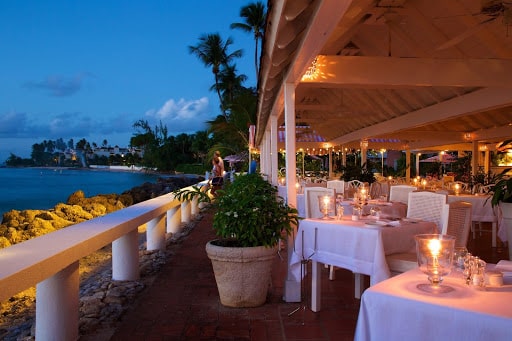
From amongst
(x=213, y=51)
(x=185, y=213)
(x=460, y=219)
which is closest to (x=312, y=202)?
(x=460, y=219)

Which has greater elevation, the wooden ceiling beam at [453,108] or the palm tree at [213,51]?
the palm tree at [213,51]

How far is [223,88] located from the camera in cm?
3541

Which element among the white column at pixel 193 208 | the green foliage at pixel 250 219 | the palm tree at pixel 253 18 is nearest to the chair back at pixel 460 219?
the green foliage at pixel 250 219

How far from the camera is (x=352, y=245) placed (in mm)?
4016

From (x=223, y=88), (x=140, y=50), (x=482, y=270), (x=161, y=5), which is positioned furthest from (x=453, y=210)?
(x=140, y=50)

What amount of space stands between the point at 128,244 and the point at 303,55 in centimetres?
263

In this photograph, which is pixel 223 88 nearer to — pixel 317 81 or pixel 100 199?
pixel 100 199

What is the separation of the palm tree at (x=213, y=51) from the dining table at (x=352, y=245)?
3029 cm

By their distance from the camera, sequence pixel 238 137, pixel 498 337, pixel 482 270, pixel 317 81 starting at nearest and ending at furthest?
pixel 498 337 < pixel 482 270 < pixel 317 81 < pixel 238 137

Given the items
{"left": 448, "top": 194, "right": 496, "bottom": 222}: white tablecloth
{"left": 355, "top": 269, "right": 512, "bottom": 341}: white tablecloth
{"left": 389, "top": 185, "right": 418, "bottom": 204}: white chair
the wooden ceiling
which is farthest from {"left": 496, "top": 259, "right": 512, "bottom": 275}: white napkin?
{"left": 448, "top": 194, "right": 496, "bottom": 222}: white tablecloth

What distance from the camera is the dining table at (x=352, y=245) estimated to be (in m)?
3.84

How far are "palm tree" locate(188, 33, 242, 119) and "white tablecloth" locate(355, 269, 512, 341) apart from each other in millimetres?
32557

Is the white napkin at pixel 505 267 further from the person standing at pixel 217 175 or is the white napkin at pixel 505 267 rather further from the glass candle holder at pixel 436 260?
the person standing at pixel 217 175

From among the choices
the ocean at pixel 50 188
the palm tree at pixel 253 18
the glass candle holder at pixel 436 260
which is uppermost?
the palm tree at pixel 253 18
